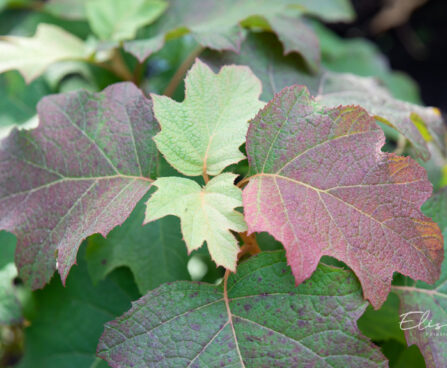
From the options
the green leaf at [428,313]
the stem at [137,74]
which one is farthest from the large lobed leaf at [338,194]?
the stem at [137,74]

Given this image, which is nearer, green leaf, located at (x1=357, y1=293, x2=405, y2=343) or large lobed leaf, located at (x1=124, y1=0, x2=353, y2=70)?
green leaf, located at (x1=357, y1=293, x2=405, y2=343)

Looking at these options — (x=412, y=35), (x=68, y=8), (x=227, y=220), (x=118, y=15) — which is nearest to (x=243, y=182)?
(x=227, y=220)

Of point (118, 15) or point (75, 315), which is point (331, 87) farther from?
point (75, 315)

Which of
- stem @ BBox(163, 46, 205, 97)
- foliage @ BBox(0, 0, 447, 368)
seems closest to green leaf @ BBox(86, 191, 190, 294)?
foliage @ BBox(0, 0, 447, 368)

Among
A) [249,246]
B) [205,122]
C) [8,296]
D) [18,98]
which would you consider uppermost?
[205,122]

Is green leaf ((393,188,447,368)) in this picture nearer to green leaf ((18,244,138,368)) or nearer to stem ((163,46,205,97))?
green leaf ((18,244,138,368))

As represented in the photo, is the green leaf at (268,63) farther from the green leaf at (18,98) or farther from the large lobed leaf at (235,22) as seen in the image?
the green leaf at (18,98)
